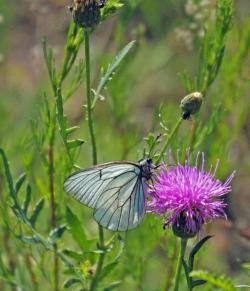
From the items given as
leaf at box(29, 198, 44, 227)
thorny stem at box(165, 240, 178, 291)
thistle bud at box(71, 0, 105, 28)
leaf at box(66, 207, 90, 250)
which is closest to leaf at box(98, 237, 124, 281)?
leaf at box(66, 207, 90, 250)

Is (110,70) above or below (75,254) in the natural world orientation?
above

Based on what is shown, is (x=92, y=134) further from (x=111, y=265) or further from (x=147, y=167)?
(x=111, y=265)

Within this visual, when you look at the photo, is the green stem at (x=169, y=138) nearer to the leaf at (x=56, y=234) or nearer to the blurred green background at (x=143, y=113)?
the blurred green background at (x=143, y=113)

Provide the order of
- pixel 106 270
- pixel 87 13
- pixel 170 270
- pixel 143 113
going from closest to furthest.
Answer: pixel 87 13 < pixel 106 270 < pixel 170 270 < pixel 143 113

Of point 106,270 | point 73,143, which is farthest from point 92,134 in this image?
point 106,270

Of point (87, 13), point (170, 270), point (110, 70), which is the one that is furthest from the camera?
point (170, 270)

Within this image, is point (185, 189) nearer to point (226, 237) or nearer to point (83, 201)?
point (83, 201)

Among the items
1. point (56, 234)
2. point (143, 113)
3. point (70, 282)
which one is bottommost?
point (143, 113)
